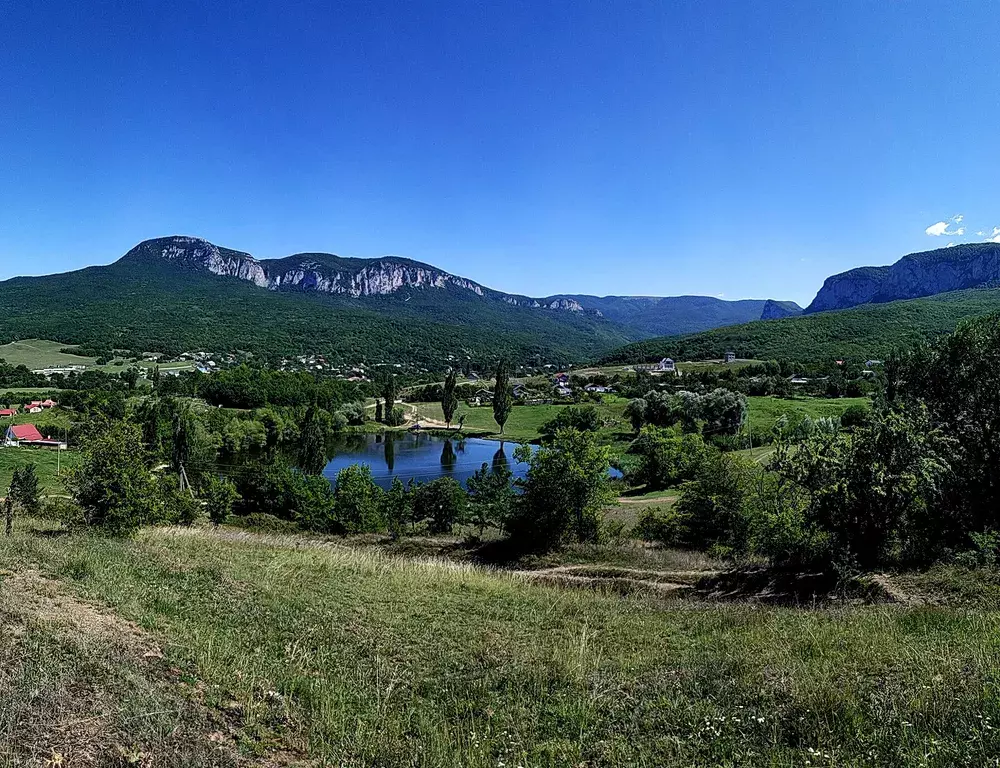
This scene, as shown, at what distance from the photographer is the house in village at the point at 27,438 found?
61156mm

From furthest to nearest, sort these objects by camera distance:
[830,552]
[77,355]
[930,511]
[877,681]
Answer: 1. [77,355]
2. [930,511]
3. [830,552]
4. [877,681]

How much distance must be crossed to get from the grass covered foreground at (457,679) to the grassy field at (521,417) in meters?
64.4

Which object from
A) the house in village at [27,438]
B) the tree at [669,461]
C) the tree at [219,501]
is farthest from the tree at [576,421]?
the house in village at [27,438]

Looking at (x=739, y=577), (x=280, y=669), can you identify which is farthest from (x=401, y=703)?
(x=739, y=577)

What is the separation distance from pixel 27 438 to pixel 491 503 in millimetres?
63537

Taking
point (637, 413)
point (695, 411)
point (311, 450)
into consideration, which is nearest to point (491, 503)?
point (311, 450)

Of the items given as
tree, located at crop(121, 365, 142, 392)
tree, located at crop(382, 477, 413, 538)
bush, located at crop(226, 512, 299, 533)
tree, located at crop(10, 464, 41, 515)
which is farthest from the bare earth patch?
tree, located at crop(121, 365, 142, 392)

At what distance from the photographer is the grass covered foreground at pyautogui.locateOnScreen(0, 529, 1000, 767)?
15.0ft

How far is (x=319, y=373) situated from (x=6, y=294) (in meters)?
127

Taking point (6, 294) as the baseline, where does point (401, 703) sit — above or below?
below

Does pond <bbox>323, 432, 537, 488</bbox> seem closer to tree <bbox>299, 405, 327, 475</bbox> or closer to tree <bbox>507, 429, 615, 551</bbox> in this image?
tree <bbox>299, 405, 327, 475</bbox>

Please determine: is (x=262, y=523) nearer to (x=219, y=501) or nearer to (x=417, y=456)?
(x=219, y=501)

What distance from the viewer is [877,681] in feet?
18.0

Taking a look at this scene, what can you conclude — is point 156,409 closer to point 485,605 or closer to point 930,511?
point 485,605
